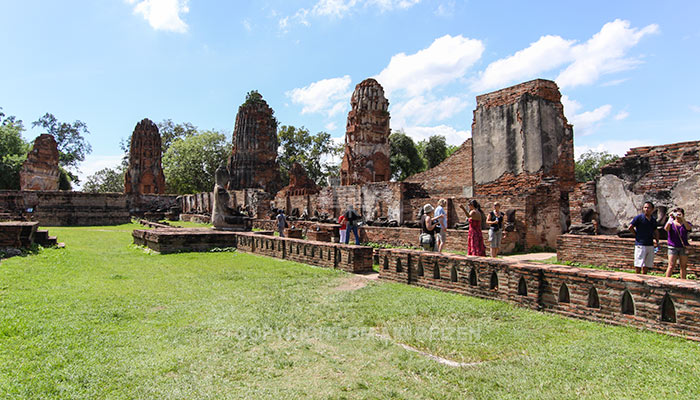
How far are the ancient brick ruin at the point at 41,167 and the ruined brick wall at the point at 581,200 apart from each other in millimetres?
31578

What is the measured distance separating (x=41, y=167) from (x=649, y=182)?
33.3 metres

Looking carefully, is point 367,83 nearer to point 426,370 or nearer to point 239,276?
point 239,276

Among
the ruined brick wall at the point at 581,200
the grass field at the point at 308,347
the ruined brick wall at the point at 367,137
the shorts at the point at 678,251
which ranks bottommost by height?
the grass field at the point at 308,347

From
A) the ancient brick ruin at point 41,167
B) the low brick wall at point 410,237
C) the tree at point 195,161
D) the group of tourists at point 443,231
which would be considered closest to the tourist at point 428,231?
the group of tourists at point 443,231

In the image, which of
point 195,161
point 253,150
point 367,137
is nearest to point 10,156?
point 195,161

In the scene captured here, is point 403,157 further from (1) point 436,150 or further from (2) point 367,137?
(2) point 367,137

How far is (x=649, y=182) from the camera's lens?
9500 mm

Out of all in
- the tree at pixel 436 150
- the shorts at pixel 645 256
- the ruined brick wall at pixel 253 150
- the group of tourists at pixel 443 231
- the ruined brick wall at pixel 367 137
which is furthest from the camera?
the tree at pixel 436 150

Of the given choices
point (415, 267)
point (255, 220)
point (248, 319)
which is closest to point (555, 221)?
point (415, 267)

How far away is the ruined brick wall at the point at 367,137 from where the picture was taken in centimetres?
2406

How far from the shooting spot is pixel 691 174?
29.1 feet

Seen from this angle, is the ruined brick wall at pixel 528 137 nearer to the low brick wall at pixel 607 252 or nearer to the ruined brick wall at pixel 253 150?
the low brick wall at pixel 607 252

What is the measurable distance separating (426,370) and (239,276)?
14.7 ft

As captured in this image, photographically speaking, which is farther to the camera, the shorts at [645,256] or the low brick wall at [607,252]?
the low brick wall at [607,252]
